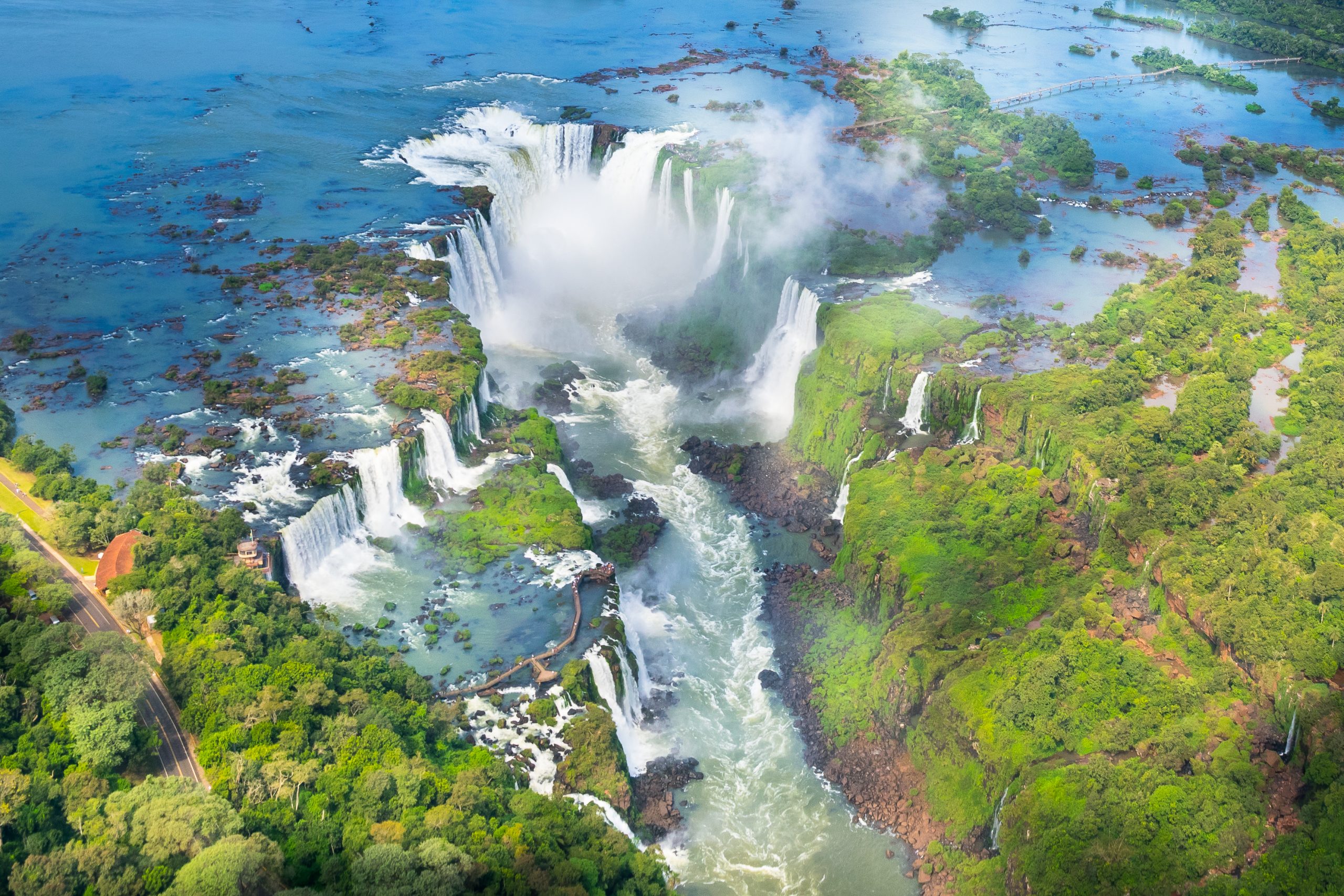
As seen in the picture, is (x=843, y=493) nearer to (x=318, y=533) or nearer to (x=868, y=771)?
(x=868, y=771)

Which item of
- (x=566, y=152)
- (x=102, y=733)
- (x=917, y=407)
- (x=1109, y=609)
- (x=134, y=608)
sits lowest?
(x=917, y=407)

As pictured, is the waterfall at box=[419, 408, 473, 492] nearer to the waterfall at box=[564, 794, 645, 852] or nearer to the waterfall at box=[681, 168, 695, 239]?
the waterfall at box=[564, 794, 645, 852]

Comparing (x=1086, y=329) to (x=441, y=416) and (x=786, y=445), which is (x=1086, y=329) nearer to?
(x=786, y=445)

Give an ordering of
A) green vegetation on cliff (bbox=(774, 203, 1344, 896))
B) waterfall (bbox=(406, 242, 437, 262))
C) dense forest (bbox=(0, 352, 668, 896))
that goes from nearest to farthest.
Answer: dense forest (bbox=(0, 352, 668, 896)) → green vegetation on cliff (bbox=(774, 203, 1344, 896)) → waterfall (bbox=(406, 242, 437, 262))

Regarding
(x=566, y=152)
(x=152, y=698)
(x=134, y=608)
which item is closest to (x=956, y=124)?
(x=566, y=152)

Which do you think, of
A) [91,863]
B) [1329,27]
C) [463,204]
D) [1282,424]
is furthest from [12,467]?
[1329,27]

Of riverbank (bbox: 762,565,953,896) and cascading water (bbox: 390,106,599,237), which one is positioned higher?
cascading water (bbox: 390,106,599,237)

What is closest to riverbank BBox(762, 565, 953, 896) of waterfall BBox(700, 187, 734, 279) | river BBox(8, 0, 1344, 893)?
river BBox(8, 0, 1344, 893)
